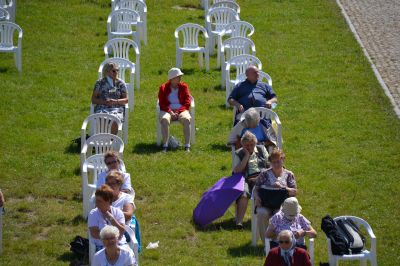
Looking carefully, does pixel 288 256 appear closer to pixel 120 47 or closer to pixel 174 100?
pixel 174 100

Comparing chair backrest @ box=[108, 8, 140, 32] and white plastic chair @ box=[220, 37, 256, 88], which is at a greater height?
chair backrest @ box=[108, 8, 140, 32]

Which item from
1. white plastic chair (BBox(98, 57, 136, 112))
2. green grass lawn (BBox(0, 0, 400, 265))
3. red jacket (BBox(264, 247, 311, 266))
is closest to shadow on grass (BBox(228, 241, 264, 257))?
green grass lawn (BBox(0, 0, 400, 265))

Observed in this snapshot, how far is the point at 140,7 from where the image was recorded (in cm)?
2361

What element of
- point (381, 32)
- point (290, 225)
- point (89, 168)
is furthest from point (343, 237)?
point (381, 32)

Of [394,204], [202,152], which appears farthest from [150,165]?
[394,204]

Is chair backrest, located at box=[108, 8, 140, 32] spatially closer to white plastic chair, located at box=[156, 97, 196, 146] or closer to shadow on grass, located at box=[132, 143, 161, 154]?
white plastic chair, located at box=[156, 97, 196, 146]

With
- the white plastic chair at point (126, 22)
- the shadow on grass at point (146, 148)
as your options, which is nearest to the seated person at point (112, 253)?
the shadow on grass at point (146, 148)

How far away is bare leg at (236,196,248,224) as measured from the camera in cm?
1377

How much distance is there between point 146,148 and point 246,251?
4294 mm

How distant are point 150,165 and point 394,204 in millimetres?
3818

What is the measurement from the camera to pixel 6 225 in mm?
13859

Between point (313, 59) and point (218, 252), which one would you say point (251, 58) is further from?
point (218, 252)

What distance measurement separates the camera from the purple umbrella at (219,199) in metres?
13.8

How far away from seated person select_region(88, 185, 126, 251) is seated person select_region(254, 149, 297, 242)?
6.82 ft
